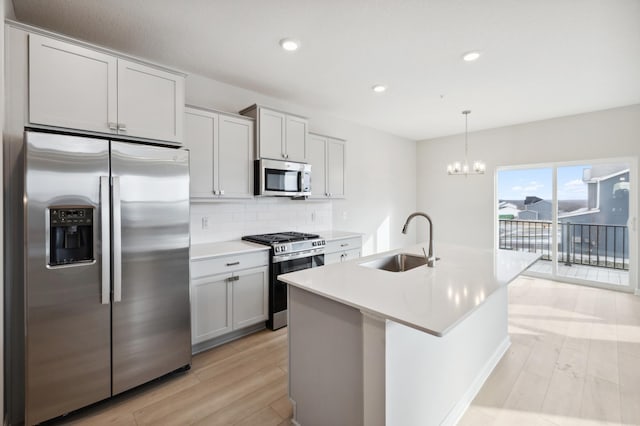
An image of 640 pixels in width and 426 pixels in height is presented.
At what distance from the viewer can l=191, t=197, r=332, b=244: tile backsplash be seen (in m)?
3.12

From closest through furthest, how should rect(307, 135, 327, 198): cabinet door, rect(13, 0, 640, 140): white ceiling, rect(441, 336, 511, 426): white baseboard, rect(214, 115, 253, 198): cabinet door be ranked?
rect(441, 336, 511, 426): white baseboard → rect(13, 0, 640, 140): white ceiling → rect(214, 115, 253, 198): cabinet door → rect(307, 135, 327, 198): cabinet door

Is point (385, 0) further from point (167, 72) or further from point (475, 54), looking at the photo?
point (167, 72)

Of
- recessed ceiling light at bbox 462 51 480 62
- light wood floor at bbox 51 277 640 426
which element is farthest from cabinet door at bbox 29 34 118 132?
recessed ceiling light at bbox 462 51 480 62

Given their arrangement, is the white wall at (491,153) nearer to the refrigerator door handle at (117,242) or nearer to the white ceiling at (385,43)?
the white ceiling at (385,43)

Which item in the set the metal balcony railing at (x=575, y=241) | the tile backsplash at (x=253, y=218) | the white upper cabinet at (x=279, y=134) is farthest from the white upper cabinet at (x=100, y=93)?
the metal balcony railing at (x=575, y=241)

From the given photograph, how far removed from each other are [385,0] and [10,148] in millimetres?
2529

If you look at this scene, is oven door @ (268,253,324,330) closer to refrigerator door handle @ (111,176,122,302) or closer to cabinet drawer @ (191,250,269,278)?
cabinet drawer @ (191,250,269,278)

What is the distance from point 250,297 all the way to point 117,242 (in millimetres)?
1324

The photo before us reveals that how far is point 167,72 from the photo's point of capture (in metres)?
2.24

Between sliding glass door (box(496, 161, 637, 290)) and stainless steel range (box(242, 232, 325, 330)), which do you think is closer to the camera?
stainless steel range (box(242, 232, 325, 330))

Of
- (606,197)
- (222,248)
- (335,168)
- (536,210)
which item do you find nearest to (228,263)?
(222,248)

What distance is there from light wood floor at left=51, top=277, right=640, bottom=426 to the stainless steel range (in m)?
0.20

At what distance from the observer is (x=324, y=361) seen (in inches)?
61.7

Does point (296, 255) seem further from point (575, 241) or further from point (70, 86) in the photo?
point (575, 241)
